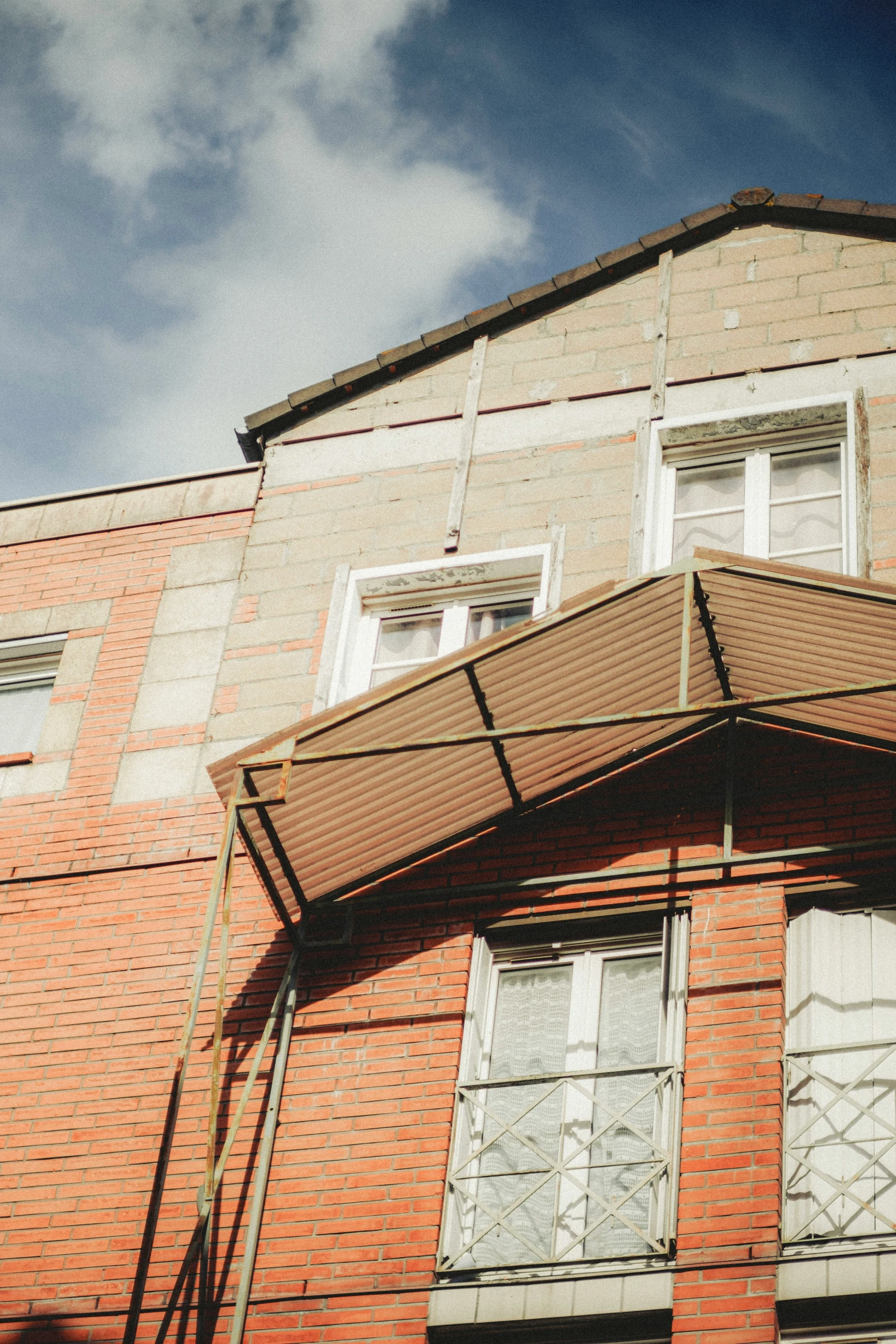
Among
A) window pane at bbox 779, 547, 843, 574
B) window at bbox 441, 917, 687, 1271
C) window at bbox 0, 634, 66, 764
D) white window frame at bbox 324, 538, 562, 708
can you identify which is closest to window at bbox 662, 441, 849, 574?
window pane at bbox 779, 547, 843, 574

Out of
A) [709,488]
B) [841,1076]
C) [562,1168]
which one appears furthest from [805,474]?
[562,1168]

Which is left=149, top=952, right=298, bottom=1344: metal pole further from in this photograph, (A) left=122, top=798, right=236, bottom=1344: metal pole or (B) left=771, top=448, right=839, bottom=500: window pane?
(B) left=771, top=448, right=839, bottom=500: window pane

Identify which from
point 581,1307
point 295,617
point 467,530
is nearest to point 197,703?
point 295,617

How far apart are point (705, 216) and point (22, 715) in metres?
6.47

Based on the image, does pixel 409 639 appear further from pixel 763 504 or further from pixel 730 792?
pixel 730 792

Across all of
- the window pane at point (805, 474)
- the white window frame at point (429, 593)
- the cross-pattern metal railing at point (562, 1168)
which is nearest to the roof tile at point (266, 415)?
the white window frame at point (429, 593)

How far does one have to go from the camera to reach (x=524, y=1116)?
Result: 27.6 ft

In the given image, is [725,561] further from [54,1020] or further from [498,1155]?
[54,1020]

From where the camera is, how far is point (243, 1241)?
8.59 m

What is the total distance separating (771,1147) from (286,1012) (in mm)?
2933

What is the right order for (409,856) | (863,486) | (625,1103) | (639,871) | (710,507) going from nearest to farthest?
(625,1103)
(639,871)
(409,856)
(863,486)
(710,507)

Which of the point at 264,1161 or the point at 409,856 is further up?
the point at 409,856

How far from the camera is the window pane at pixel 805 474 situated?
36.7ft

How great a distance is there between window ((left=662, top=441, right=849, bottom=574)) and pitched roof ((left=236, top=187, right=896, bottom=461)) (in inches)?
72.5
